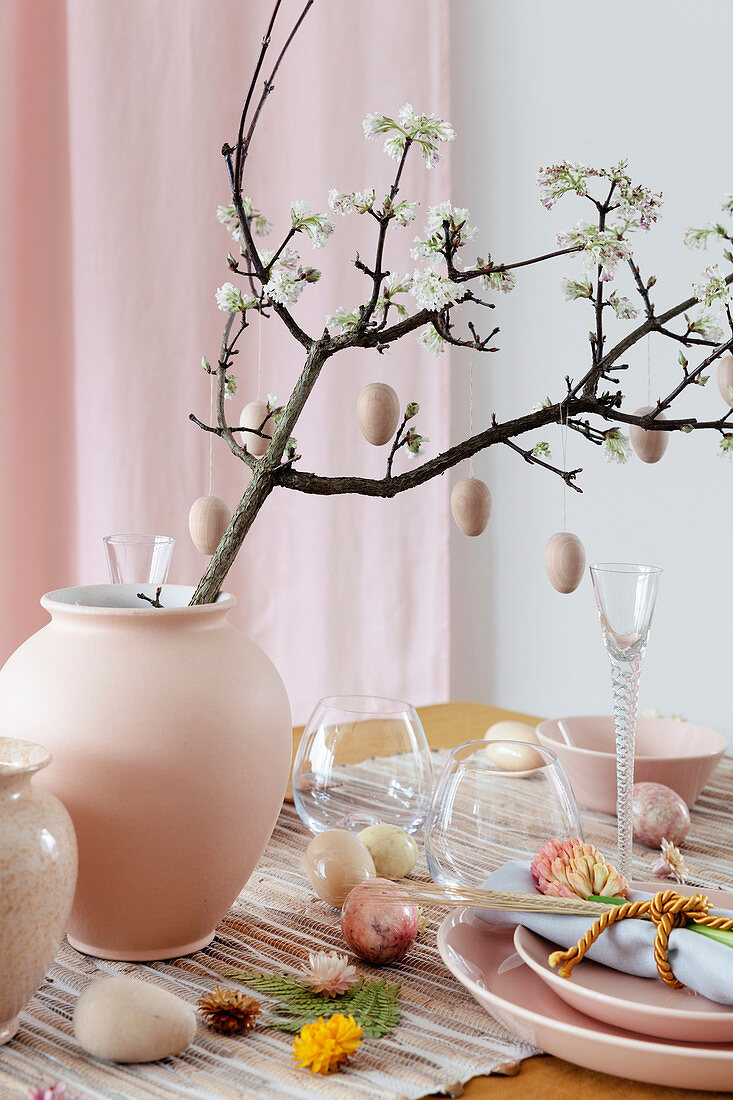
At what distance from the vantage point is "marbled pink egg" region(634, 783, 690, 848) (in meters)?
0.84

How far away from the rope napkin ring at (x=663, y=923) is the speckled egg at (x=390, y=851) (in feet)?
0.63

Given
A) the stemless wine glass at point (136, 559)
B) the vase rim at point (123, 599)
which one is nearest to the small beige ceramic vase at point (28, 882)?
the vase rim at point (123, 599)

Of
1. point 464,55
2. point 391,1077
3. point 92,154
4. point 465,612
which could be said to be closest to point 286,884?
point 391,1077

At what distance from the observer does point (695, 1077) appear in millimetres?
480

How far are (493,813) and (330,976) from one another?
0.41 ft

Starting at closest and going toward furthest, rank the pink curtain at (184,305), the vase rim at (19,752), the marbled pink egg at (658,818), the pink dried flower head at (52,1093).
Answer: the pink dried flower head at (52,1093)
the vase rim at (19,752)
the marbled pink egg at (658,818)
the pink curtain at (184,305)

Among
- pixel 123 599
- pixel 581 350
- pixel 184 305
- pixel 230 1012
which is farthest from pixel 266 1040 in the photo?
pixel 581 350

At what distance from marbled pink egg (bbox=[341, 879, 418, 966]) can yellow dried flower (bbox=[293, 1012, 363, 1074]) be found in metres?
0.10

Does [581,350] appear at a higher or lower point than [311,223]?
higher

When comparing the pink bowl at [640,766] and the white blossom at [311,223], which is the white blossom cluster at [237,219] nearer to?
the white blossom at [311,223]

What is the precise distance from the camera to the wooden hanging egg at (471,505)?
0.70 metres

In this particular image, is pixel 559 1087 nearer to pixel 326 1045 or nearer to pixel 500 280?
pixel 326 1045

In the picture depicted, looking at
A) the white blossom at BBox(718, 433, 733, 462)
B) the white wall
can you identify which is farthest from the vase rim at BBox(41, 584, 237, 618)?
the white wall

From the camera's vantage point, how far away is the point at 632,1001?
52 centimetres
